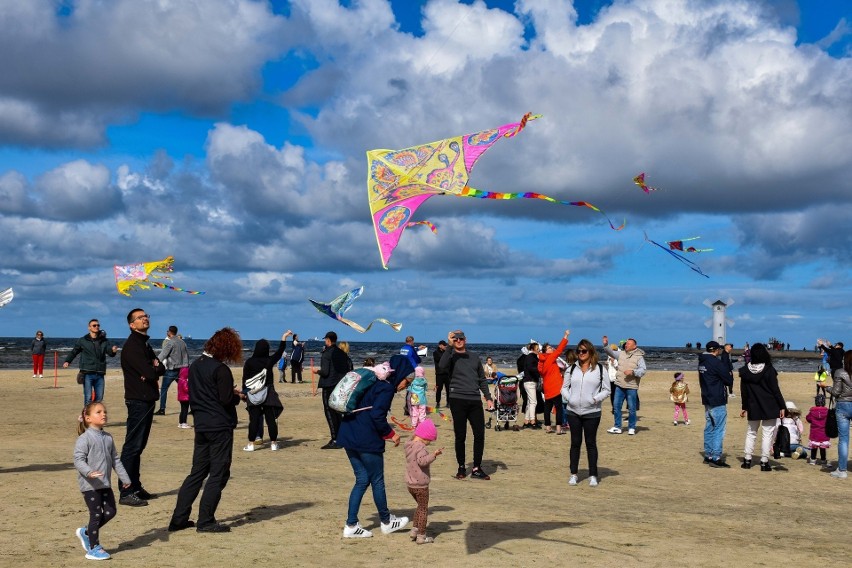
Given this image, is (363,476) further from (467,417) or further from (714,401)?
(714,401)

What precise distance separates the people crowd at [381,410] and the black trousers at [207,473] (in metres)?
0.01

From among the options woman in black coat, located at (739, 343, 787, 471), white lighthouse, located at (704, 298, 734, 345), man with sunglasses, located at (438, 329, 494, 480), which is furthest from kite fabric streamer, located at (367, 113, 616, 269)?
white lighthouse, located at (704, 298, 734, 345)

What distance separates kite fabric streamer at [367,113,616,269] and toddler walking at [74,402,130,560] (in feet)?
17.1

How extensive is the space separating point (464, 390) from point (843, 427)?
5450 mm

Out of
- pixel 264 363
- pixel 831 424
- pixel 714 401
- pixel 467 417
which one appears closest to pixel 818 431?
pixel 831 424

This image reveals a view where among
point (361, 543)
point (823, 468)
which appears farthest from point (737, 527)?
point (823, 468)

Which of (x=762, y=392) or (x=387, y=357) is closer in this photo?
(x=762, y=392)

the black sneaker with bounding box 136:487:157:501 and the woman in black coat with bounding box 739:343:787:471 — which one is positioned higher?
the woman in black coat with bounding box 739:343:787:471

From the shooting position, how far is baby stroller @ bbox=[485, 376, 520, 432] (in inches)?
679

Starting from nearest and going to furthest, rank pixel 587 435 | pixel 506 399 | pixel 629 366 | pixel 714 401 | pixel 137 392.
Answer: pixel 137 392 < pixel 587 435 < pixel 714 401 < pixel 629 366 < pixel 506 399

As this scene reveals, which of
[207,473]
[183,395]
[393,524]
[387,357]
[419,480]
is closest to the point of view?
[419,480]

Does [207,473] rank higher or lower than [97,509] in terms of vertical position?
higher

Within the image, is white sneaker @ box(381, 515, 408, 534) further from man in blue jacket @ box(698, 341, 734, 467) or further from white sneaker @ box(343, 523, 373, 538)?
man in blue jacket @ box(698, 341, 734, 467)

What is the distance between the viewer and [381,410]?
7855mm
